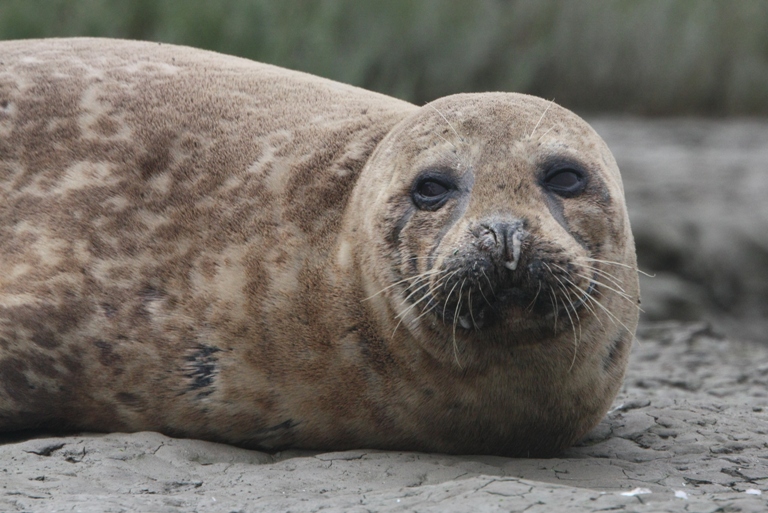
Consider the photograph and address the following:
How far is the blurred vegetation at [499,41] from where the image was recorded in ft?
32.0

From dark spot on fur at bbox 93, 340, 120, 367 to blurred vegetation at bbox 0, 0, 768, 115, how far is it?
19.7ft

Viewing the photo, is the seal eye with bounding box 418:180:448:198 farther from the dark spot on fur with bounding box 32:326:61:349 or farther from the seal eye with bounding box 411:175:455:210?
the dark spot on fur with bounding box 32:326:61:349

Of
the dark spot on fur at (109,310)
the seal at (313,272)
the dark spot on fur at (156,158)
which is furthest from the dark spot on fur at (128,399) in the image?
the dark spot on fur at (156,158)

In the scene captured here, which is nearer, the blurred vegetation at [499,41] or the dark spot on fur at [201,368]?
the dark spot on fur at [201,368]

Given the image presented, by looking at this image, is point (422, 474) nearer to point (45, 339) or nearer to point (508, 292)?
point (508, 292)

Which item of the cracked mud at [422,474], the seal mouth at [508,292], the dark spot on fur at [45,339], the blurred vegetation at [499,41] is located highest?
the blurred vegetation at [499,41]

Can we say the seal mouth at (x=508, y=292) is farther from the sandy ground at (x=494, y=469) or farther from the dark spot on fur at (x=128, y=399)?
the dark spot on fur at (x=128, y=399)

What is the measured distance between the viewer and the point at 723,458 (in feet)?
12.1

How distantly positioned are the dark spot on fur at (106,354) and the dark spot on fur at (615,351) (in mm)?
1551

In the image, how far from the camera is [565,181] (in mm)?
3461

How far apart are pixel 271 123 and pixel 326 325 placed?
2.76 feet

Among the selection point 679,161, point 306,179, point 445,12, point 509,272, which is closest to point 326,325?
point 306,179

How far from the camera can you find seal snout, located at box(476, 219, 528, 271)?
3.10 m

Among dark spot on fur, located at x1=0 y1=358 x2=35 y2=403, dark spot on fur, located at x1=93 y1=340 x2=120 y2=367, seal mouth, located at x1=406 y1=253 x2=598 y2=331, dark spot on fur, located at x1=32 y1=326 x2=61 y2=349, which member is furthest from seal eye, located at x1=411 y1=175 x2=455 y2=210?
dark spot on fur, located at x1=0 y1=358 x2=35 y2=403
